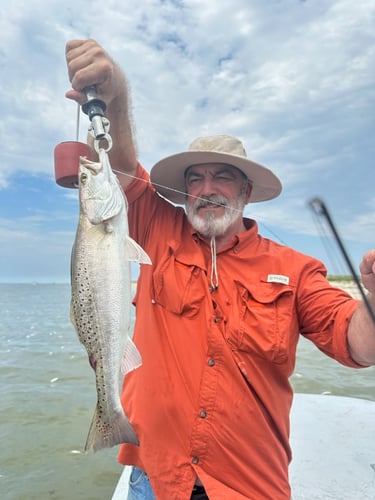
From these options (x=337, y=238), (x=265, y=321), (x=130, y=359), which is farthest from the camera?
(x=265, y=321)

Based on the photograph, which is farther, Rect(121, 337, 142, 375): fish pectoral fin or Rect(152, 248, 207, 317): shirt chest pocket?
Rect(152, 248, 207, 317): shirt chest pocket

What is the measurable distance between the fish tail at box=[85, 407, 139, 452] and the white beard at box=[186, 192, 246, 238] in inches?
52.3

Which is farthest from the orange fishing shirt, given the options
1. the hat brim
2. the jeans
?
the hat brim

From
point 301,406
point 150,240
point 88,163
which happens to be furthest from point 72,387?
point 88,163

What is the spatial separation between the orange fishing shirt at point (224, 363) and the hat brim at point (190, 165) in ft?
2.24


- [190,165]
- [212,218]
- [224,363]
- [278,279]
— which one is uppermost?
[190,165]

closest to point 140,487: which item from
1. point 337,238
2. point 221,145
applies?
point 337,238

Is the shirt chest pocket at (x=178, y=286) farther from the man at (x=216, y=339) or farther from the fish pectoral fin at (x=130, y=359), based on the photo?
the fish pectoral fin at (x=130, y=359)

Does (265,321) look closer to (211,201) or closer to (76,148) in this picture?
(211,201)

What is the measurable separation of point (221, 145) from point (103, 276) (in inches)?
55.4

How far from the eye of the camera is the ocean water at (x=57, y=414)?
516cm

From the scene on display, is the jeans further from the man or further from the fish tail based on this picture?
the fish tail

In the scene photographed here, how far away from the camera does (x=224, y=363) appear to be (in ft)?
7.97

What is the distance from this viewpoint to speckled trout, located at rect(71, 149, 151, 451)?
2.37 m
